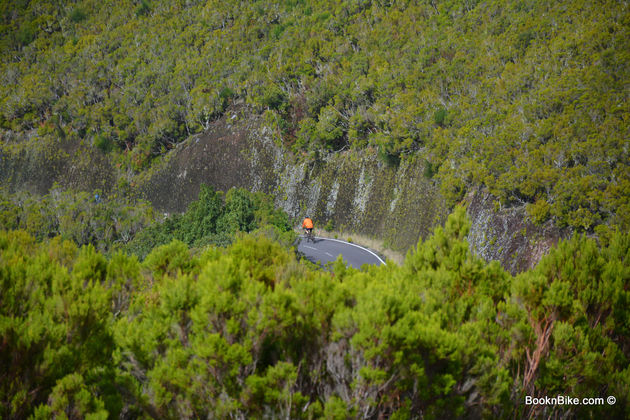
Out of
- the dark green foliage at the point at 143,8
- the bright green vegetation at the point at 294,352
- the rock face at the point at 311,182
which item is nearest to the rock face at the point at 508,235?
the rock face at the point at 311,182

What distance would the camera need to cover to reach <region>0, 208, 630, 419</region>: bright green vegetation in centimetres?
436

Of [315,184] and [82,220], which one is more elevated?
[315,184]

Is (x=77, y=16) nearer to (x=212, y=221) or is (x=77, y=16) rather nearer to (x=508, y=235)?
(x=212, y=221)

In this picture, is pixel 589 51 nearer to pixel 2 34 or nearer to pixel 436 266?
pixel 436 266

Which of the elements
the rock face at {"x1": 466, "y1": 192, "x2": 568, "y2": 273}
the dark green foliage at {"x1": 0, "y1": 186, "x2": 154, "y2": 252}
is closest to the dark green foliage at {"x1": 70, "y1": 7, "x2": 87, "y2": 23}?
the dark green foliage at {"x1": 0, "y1": 186, "x2": 154, "y2": 252}

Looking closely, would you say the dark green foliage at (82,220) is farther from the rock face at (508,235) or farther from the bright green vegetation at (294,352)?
the bright green vegetation at (294,352)

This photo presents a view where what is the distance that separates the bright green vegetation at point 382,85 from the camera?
15.8 meters

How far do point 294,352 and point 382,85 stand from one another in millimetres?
25401

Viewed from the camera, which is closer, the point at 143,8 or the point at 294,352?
the point at 294,352

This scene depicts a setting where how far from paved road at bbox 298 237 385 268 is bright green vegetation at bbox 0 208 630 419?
15.9 meters

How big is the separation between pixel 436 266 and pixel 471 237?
12.6 m

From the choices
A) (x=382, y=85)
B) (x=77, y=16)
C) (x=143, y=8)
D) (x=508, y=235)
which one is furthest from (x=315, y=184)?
(x=77, y=16)

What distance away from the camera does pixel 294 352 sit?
5.04 meters

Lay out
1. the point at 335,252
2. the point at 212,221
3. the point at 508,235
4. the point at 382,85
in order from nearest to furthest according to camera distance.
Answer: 1. the point at 508,235
2. the point at 335,252
3. the point at 212,221
4. the point at 382,85
